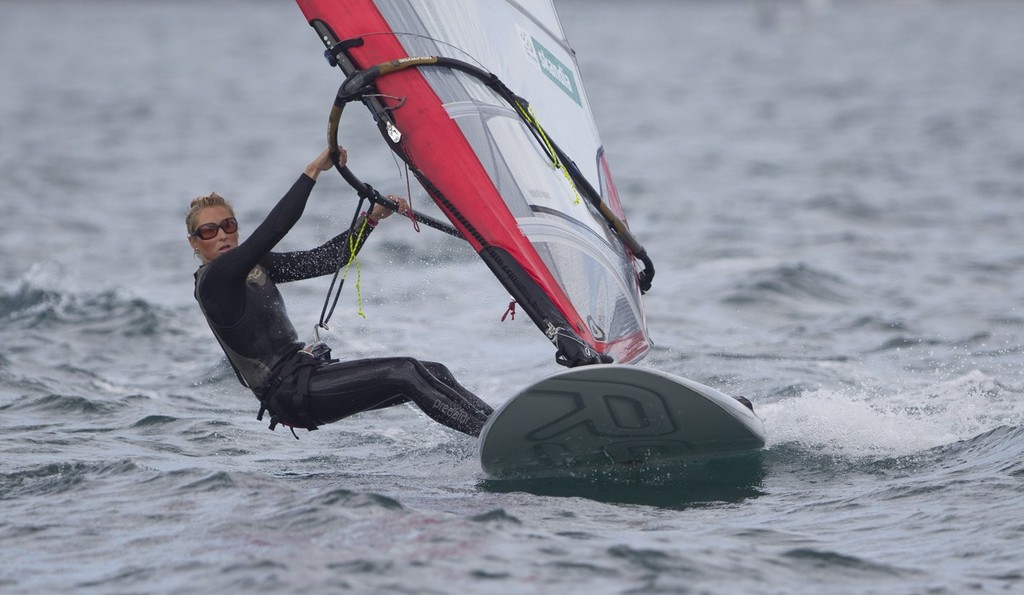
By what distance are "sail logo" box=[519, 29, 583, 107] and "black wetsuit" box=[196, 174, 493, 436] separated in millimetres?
1655

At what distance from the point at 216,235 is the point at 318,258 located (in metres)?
0.50

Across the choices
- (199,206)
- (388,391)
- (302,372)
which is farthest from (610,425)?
(199,206)

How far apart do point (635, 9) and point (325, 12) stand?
121 meters

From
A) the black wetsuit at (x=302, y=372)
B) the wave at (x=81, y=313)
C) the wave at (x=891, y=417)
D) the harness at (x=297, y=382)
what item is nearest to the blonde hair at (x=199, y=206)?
the black wetsuit at (x=302, y=372)

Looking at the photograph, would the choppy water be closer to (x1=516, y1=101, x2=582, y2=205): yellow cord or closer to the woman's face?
the woman's face

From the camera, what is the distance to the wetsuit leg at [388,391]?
5809 millimetres

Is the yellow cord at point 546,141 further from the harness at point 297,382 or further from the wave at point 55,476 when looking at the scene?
the wave at point 55,476

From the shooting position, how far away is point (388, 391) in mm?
5840

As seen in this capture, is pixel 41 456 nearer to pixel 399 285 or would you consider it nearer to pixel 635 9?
pixel 399 285

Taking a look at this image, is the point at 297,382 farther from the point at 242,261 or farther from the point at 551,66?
the point at 551,66

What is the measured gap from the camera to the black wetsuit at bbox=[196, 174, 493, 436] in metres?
5.80

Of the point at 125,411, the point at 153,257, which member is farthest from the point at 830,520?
the point at 153,257

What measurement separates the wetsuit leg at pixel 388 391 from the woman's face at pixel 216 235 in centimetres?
68

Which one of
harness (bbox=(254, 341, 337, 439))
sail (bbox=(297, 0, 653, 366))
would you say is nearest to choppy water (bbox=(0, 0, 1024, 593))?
harness (bbox=(254, 341, 337, 439))
